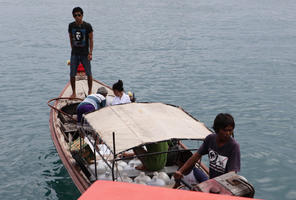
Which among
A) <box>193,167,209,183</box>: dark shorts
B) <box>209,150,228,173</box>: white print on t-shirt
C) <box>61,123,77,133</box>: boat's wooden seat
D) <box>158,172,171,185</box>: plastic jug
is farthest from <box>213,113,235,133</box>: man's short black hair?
<box>61,123,77,133</box>: boat's wooden seat

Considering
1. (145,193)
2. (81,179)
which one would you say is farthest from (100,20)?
(145,193)

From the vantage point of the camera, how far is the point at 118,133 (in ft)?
22.7

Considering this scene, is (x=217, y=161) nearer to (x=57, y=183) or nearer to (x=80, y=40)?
(x=57, y=183)

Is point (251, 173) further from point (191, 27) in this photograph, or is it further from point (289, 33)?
point (191, 27)

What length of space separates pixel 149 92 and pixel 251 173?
9.88m

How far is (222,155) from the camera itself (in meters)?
5.90

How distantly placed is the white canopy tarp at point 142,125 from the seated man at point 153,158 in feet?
2.54

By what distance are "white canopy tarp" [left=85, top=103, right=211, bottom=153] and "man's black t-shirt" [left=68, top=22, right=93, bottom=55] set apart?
16.3 feet

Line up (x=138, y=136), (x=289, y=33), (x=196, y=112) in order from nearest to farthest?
1. (x=138, y=136)
2. (x=196, y=112)
3. (x=289, y=33)

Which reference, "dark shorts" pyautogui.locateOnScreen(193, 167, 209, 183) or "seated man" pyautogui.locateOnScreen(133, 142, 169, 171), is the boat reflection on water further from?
"dark shorts" pyautogui.locateOnScreen(193, 167, 209, 183)

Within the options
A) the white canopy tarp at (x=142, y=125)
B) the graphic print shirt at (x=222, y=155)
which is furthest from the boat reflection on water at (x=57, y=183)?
the graphic print shirt at (x=222, y=155)

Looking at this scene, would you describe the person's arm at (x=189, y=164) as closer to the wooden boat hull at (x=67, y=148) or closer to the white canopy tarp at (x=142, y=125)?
the white canopy tarp at (x=142, y=125)

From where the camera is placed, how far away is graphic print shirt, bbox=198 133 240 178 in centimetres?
577

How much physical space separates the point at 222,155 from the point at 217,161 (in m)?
0.18
